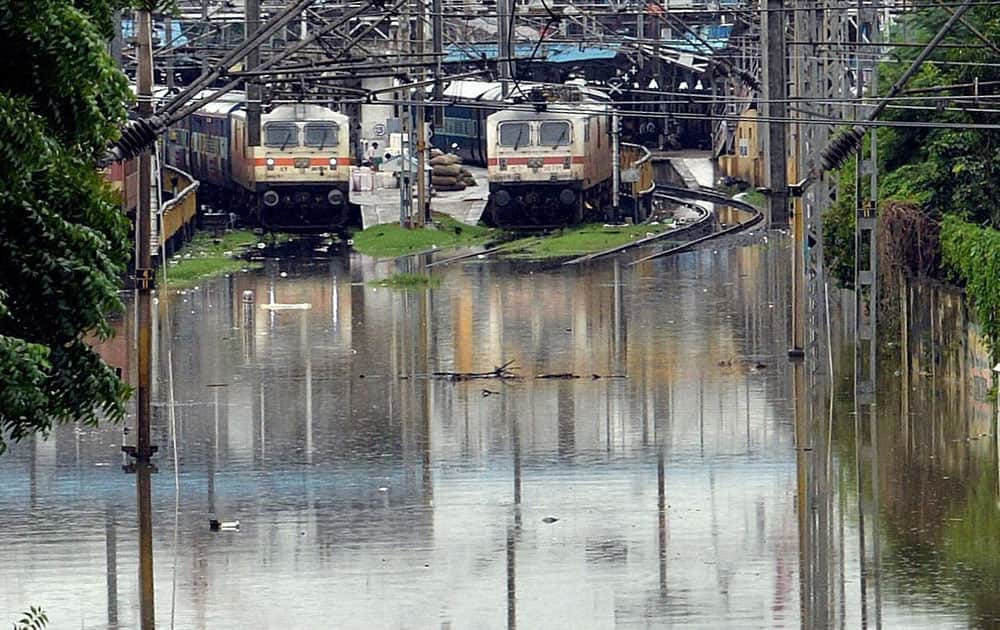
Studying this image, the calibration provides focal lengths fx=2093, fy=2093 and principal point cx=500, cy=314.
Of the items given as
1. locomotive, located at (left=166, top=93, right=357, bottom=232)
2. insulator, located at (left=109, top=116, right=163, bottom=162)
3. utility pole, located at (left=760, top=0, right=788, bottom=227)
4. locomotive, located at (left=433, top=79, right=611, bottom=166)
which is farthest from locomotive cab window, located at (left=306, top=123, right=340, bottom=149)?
insulator, located at (left=109, top=116, right=163, bottom=162)

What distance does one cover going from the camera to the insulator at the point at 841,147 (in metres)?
19.6

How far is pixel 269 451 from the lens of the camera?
19172 millimetres

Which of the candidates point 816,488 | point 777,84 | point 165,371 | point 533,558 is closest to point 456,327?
point 165,371

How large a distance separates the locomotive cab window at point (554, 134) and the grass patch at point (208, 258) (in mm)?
5351

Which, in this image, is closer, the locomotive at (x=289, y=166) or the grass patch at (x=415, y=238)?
the grass patch at (x=415, y=238)

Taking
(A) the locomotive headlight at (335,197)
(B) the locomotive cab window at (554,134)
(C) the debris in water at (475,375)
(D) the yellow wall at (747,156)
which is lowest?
(C) the debris in water at (475,375)

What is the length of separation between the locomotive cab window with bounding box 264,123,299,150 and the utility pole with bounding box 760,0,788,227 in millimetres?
16743

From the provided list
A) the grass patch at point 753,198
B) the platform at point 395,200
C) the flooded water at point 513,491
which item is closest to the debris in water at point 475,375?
the flooded water at point 513,491

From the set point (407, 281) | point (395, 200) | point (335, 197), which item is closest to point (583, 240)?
point (335, 197)

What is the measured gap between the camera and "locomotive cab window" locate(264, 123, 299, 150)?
131 ft

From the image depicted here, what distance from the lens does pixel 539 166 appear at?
3997cm

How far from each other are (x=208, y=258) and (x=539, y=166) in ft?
23.1

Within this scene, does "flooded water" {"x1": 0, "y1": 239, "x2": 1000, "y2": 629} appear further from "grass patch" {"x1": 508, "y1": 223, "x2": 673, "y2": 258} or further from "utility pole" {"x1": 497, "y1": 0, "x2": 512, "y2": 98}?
"grass patch" {"x1": 508, "y1": 223, "x2": 673, "y2": 258}

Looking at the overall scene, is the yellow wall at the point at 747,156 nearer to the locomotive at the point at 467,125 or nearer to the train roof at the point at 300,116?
the locomotive at the point at 467,125
